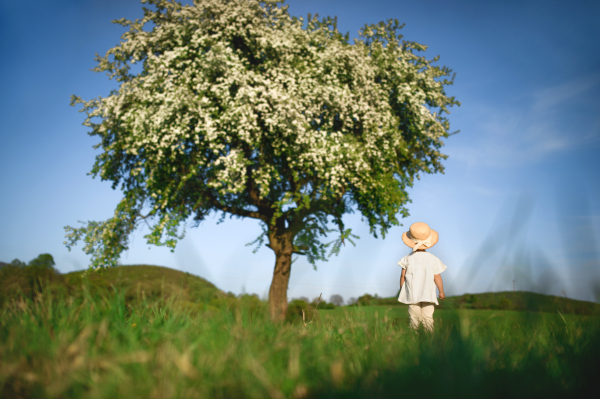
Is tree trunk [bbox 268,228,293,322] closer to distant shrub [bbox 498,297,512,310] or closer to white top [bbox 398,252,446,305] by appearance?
white top [bbox 398,252,446,305]

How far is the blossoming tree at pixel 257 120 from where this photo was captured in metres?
12.1

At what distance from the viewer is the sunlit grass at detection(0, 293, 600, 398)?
1.68 m

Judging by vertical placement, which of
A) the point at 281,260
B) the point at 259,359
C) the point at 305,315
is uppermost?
the point at 281,260

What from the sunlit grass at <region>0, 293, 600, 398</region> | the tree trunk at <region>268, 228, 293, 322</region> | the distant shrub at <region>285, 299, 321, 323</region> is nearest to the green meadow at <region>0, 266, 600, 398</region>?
the sunlit grass at <region>0, 293, 600, 398</region>

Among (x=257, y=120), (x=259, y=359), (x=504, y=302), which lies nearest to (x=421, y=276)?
(x=504, y=302)

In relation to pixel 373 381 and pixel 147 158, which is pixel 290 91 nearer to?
pixel 147 158

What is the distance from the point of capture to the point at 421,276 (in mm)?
6480

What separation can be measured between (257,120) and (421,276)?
29.2 feet

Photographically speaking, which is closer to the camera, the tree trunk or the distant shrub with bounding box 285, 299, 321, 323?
the distant shrub with bounding box 285, 299, 321, 323

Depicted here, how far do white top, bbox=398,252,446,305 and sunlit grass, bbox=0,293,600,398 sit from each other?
3319 mm

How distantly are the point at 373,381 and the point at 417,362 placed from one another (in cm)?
47

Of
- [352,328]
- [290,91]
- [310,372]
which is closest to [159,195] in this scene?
[290,91]

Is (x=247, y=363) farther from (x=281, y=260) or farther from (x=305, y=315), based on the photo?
(x=281, y=260)

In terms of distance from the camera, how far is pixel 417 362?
222 cm
